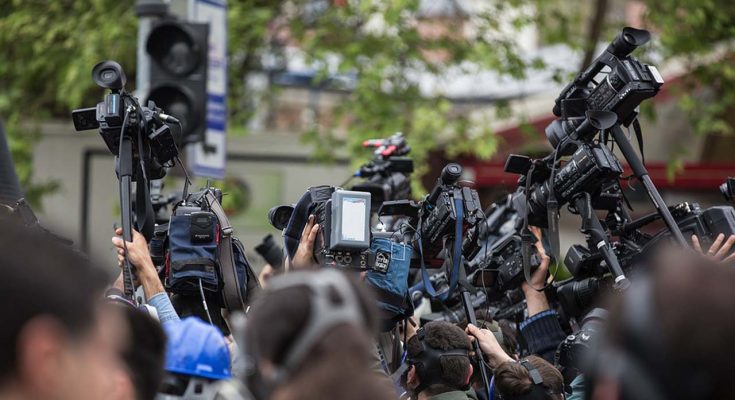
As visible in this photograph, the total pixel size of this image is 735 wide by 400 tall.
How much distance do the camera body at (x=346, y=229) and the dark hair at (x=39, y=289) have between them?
8.68 ft

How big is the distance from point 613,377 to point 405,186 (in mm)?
5093

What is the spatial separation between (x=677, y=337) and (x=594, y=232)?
312 centimetres

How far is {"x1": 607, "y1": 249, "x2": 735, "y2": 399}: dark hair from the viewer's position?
209 centimetres

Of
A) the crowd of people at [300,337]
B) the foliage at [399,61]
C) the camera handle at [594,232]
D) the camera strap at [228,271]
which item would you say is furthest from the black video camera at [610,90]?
the foliage at [399,61]

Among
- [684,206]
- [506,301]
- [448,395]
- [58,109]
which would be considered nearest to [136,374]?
[448,395]

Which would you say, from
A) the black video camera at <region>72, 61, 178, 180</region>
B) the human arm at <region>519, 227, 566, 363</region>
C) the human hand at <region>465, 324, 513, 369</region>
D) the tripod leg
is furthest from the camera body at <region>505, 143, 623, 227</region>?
the tripod leg

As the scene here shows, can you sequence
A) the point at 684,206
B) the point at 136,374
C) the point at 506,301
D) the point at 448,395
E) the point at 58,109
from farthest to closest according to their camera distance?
the point at 58,109, the point at 506,301, the point at 684,206, the point at 448,395, the point at 136,374

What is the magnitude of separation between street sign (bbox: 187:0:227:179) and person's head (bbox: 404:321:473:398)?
16.7 ft

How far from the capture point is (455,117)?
45.8ft

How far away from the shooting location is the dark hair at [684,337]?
2.09m

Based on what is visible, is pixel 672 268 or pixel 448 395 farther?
pixel 448 395

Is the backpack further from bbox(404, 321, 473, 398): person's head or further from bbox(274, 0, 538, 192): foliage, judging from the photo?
bbox(274, 0, 538, 192): foliage

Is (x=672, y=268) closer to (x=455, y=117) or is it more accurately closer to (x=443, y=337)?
(x=443, y=337)

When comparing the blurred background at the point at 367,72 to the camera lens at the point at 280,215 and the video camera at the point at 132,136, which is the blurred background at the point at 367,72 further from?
the video camera at the point at 132,136
